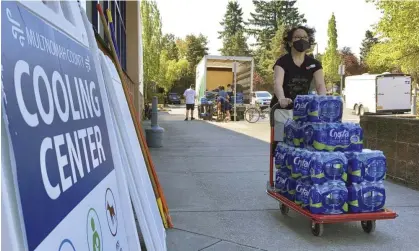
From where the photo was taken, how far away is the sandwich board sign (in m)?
1.44

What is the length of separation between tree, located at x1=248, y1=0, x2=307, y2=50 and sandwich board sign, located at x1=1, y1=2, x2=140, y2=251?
81.0 metres

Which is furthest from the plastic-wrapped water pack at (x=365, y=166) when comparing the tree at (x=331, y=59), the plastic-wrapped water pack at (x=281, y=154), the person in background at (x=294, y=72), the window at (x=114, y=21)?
the tree at (x=331, y=59)

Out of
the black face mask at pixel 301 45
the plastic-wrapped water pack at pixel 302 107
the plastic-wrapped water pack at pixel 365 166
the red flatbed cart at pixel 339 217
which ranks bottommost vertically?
the red flatbed cart at pixel 339 217

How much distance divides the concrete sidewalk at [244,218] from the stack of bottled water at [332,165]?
32 centimetres

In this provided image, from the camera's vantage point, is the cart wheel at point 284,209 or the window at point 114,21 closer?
the cart wheel at point 284,209

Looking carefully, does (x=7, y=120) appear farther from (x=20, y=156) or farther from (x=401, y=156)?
(x=401, y=156)

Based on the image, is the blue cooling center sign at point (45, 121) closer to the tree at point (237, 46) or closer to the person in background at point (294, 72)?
the person in background at point (294, 72)

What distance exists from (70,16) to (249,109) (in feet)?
58.3

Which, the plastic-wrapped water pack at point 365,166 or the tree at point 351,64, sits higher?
the tree at point 351,64

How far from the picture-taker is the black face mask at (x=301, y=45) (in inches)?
190

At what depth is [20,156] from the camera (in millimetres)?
1415

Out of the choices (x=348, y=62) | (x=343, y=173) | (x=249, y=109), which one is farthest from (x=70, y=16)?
(x=348, y=62)

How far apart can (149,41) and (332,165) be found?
22291 mm

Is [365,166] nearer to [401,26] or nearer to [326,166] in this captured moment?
[326,166]
